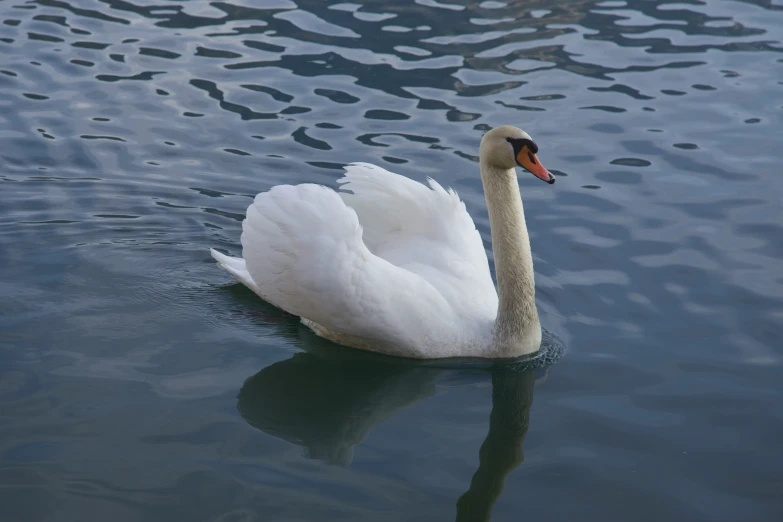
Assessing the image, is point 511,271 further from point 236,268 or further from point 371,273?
point 236,268

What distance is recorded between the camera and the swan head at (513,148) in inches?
271

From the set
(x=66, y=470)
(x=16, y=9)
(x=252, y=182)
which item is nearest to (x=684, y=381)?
(x=66, y=470)

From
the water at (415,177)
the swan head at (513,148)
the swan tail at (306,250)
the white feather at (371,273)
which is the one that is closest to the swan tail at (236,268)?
the white feather at (371,273)

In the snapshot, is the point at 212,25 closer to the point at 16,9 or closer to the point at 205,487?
→ the point at 16,9

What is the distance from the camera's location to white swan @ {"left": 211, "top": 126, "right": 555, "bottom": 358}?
6934 millimetres

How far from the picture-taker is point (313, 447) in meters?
6.19

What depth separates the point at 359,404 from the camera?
672 centimetres

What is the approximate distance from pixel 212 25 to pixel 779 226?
8.12 m

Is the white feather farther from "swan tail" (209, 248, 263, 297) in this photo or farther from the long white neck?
the long white neck

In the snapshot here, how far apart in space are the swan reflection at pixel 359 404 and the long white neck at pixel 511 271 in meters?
0.22

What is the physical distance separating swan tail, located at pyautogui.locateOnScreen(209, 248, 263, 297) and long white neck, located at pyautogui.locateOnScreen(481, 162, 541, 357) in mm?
1801

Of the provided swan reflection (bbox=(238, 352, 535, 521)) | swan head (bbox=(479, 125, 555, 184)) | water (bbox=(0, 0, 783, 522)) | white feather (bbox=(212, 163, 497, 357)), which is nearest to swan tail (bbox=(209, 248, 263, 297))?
white feather (bbox=(212, 163, 497, 357))

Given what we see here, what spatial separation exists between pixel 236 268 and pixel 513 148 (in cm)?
237

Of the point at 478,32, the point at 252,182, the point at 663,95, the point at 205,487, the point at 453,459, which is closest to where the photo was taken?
the point at 205,487
